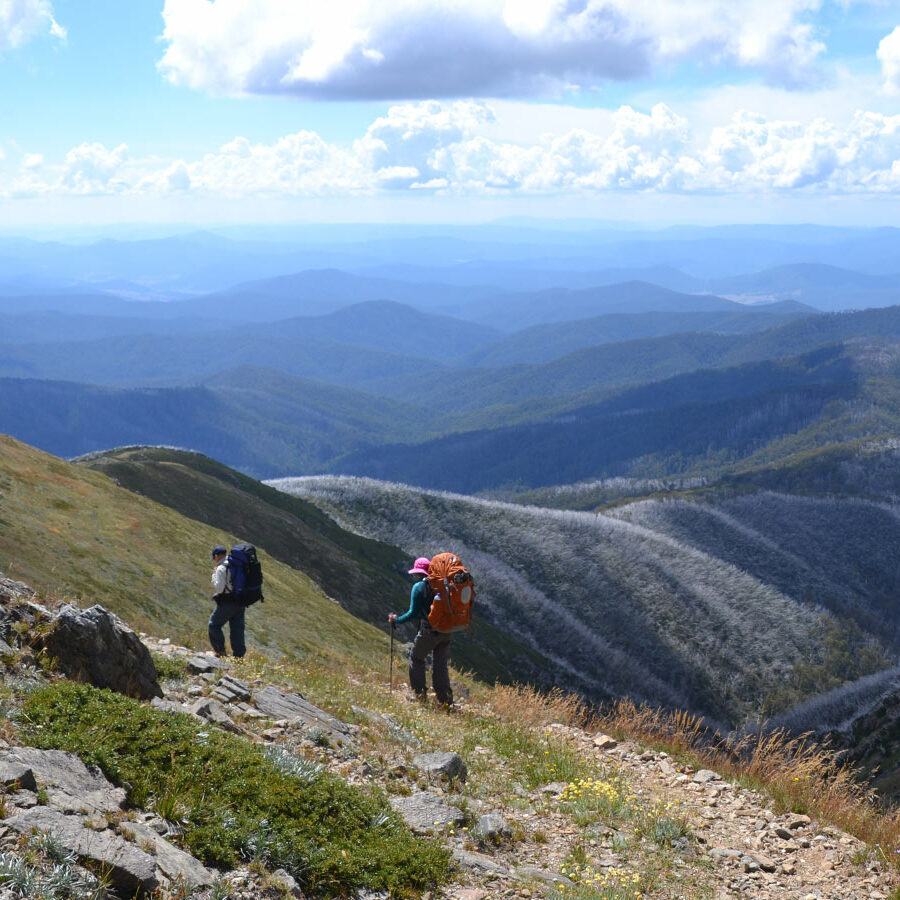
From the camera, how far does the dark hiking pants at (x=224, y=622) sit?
65.9 feet

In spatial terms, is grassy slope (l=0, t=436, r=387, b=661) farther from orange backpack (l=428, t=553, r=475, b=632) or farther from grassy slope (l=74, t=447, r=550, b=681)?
grassy slope (l=74, t=447, r=550, b=681)

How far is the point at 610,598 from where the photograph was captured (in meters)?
108

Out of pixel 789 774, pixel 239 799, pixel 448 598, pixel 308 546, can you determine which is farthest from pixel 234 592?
pixel 308 546

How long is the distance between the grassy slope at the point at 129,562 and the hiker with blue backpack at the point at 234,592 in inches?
109

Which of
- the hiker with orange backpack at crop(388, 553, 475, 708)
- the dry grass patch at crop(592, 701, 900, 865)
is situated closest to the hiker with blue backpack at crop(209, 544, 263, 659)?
the hiker with orange backpack at crop(388, 553, 475, 708)

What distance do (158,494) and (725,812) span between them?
215 feet

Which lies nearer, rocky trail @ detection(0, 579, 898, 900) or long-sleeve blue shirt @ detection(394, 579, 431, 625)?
rocky trail @ detection(0, 579, 898, 900)

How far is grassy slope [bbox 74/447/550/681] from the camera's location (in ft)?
226

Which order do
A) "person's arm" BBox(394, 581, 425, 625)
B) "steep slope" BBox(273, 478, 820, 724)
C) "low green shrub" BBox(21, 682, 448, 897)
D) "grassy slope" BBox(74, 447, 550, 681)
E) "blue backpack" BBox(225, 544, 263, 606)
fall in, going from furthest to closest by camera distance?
1. "steep slope" BBox(273, 478, 820, 724)
2. "grassy slope" BBox(74, 447, 550, 681)
3. "blue backpack" BBox(225, 544, 263, 606)
4. "person's arm" BBox(394, 581, 425, 625)
5. "low green shrub" BBox(21, 682, 448, 897)

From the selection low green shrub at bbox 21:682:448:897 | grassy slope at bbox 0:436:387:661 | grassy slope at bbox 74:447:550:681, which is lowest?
grassy slope at bbox 74:447:550:681

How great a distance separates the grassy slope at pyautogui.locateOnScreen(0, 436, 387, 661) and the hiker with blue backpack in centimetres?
277

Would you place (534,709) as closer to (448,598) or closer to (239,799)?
(448,598)

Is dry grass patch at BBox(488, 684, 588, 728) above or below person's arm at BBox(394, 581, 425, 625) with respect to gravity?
below

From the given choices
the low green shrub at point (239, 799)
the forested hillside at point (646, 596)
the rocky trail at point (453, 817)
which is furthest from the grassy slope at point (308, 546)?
the low green shrub at point (239, 799)
